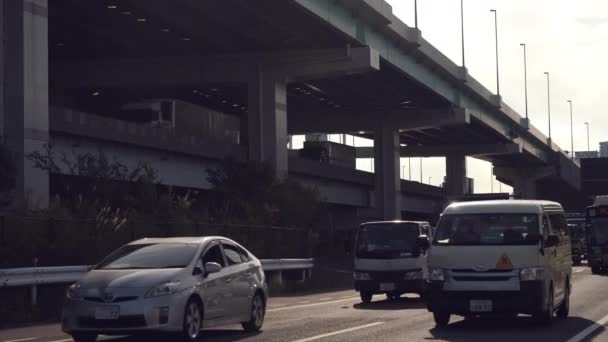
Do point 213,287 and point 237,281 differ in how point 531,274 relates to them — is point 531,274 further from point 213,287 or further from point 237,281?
point 213,287

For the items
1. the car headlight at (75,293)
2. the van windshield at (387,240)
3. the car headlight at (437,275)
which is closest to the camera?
the car headlight at (75,293)

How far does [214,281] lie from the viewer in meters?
17.6

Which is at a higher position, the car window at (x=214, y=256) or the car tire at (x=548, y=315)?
the car window at (x=214, y=256)

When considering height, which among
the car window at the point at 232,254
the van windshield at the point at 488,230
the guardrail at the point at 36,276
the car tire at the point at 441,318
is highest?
the van windshield at the point at 488,230

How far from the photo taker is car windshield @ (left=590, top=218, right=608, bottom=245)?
4891cm

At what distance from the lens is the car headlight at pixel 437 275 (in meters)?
19.4

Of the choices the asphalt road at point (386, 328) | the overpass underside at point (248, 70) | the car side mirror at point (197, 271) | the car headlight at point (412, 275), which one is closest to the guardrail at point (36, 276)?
the asphalt road at point (386, 328)

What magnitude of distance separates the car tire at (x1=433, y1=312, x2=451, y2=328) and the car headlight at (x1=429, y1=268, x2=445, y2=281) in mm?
625

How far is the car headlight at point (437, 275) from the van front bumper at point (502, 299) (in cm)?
8

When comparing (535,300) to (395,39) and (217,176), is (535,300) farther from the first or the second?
(395,39)

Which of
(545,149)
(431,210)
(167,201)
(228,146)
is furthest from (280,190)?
(545,149)

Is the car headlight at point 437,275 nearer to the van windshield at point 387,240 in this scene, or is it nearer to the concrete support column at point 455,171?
the van windshield at point 387,240

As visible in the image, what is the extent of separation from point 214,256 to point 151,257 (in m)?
1.14

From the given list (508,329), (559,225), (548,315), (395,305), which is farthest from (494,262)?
(395,305)
